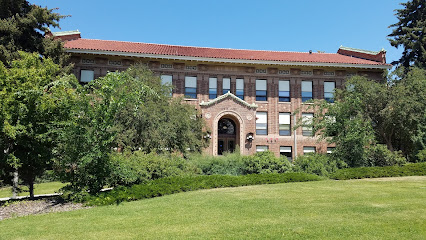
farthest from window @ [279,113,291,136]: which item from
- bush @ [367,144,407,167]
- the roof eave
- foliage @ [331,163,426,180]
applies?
foliage @ [331,163,426,180]

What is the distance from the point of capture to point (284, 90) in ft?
105

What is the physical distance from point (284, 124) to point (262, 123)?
6.75 ft

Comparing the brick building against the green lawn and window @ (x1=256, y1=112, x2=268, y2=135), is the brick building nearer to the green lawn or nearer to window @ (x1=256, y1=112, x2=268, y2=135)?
window @ (x1=256, y1=112, x2=268, y2=135)

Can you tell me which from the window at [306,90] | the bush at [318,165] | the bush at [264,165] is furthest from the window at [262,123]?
the bush at [264,165]

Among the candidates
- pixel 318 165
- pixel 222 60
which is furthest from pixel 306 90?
pixel 318 165

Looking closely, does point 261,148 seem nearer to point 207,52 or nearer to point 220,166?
point 207,52

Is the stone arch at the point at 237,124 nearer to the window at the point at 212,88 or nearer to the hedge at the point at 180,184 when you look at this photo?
the window at the point at 212,88

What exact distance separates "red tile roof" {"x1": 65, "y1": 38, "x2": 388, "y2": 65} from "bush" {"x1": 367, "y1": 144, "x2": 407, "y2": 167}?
513 inches

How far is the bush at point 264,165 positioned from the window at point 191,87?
1347cm

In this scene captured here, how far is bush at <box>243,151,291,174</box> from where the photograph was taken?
17.7 m

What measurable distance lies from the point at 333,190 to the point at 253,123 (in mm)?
16014

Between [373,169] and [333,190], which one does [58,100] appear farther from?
[373,169]

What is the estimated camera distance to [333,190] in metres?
12.9

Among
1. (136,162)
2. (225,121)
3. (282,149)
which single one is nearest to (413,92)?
(282,149)
